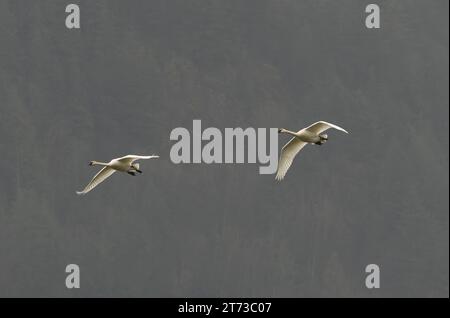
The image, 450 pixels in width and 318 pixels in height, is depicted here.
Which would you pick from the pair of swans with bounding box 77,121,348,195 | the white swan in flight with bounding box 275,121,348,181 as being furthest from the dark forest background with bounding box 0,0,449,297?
the white swan in flight with bounding box 275,121,348,181

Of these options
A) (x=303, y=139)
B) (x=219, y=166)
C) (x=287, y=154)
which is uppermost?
(x=219, y=166)

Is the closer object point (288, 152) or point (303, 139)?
point (303, 139)

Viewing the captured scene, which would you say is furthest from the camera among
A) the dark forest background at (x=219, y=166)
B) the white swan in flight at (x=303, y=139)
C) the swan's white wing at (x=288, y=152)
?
the dark forest background at (x=219, y=166)

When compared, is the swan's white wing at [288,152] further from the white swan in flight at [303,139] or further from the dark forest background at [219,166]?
the dark forest background at [219,166]

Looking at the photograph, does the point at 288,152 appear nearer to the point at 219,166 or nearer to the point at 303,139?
the point at 303,139

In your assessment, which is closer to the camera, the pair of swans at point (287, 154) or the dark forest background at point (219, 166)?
the pair of swans at point (287, 154)

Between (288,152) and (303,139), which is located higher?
(303,139)

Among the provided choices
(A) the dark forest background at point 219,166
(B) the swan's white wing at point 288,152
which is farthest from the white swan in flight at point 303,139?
(A) the dark forest background at point 219,166

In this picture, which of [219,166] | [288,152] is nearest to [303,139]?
[288,152]

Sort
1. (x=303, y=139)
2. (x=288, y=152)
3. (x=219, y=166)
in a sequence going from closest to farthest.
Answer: (x=303, y=139) < (x=288, y=152) < (x=219, y=166)

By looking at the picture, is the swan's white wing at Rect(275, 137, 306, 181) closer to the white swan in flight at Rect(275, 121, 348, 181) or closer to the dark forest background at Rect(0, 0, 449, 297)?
the white swan in flight at Rect(275, 121, 348, 181)
